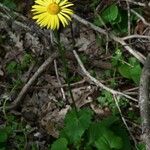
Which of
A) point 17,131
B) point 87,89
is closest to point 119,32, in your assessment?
point 87,89

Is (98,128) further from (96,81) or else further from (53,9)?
(53,9)

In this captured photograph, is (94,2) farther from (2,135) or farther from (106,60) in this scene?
(2,135)

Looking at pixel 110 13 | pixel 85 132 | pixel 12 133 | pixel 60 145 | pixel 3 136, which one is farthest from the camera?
pixel 110 13

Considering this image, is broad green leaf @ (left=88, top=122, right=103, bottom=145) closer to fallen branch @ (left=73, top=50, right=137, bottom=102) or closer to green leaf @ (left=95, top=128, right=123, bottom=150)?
green leaf @ (left=95, top=128, right=123, bottom=150)

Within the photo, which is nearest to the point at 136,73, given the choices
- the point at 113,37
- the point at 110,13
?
the point at 113,37

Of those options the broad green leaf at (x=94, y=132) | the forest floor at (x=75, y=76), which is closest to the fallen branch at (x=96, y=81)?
the forest floor at (x=75, y=76)

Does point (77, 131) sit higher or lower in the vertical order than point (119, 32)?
lower
